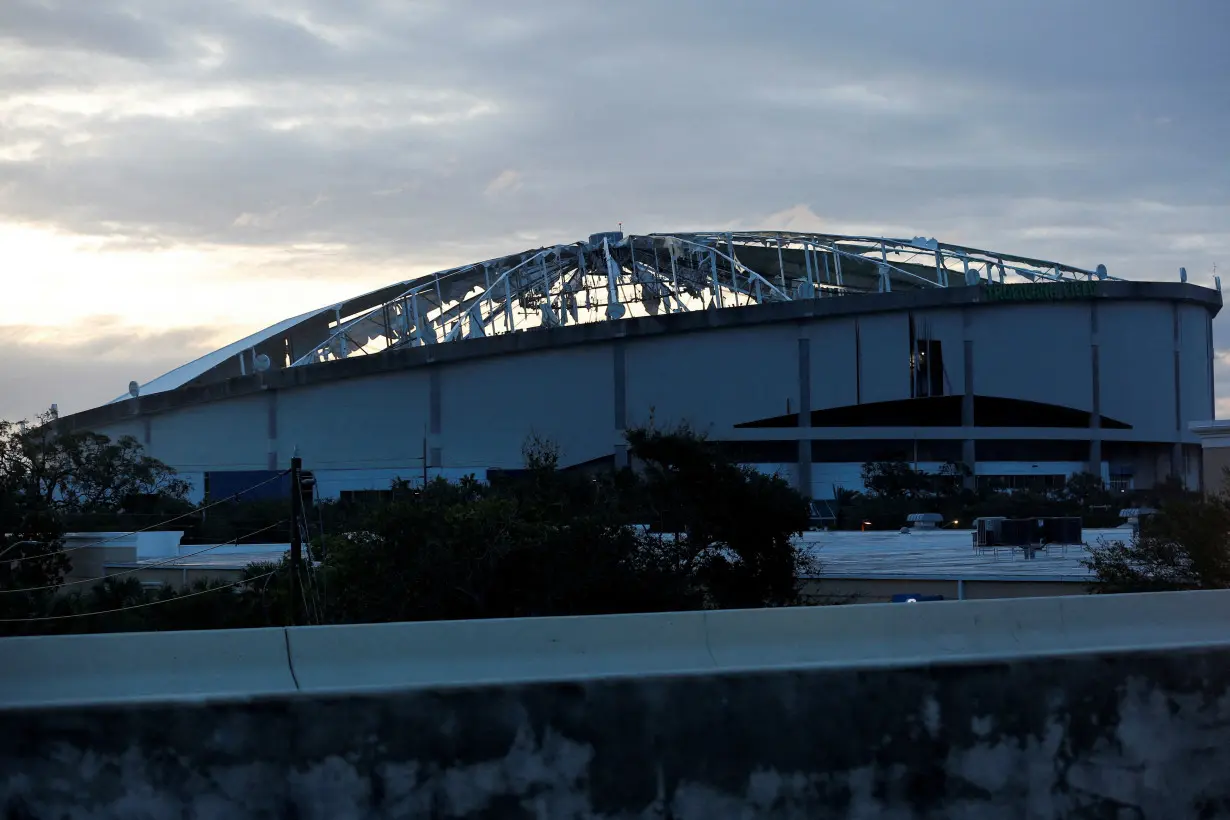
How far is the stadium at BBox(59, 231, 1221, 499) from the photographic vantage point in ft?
267

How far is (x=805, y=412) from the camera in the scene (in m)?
80.9

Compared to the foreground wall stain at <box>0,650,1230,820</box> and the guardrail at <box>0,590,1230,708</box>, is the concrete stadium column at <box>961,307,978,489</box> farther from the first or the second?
the foreground wall stain at <box>0,650,1230,820</box>

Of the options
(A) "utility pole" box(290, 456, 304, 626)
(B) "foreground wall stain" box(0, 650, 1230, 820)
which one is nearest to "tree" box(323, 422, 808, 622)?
(A) "utility pole" box(290, 456, 304, 626)

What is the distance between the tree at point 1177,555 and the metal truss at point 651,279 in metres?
58.7

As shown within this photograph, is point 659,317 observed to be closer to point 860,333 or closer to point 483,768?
point 860,333

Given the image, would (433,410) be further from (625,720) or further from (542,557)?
(625,720)

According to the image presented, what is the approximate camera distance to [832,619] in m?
7.27

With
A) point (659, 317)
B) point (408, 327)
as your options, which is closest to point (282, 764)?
point (659, 317)

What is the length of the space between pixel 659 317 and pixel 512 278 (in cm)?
1457

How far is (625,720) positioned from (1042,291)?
81533 mm

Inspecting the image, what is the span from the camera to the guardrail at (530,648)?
6.72 m

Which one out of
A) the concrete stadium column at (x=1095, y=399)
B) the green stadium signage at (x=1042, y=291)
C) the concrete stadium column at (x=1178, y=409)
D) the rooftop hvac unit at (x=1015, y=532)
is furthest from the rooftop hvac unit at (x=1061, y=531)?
the concrete stadium column at (x=1178, y=409)

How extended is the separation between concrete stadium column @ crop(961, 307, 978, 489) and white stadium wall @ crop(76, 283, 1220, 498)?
0.14 m

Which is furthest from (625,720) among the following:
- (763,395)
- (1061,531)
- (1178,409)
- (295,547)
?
(1178,409)
